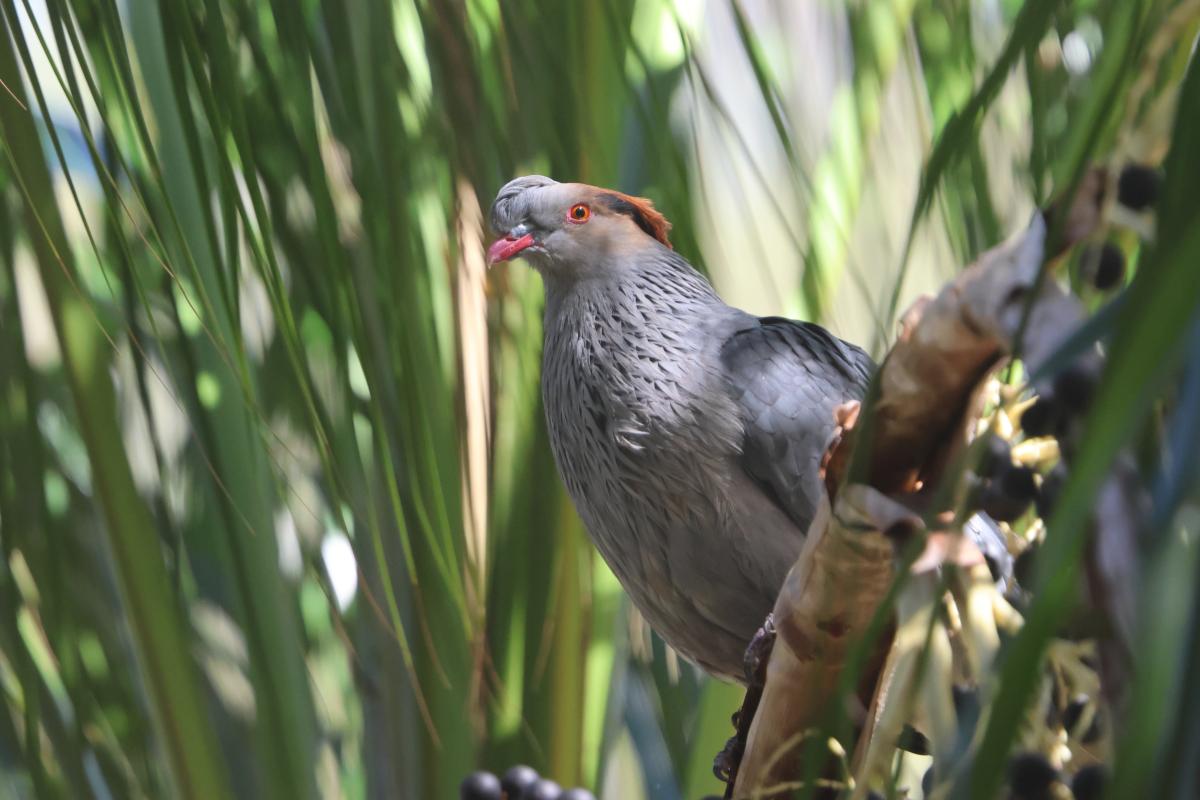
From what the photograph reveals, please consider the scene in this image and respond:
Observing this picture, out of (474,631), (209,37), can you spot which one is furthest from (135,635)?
(209,37)

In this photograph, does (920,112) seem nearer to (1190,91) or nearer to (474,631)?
(474,631)

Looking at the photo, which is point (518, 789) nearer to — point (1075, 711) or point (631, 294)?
point (1075, 711)

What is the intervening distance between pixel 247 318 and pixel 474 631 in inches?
36.1

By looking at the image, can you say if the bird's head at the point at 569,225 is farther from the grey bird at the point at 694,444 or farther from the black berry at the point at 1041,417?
the black berry at the point at 1041,417

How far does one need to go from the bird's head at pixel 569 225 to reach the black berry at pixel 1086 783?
1.89 m

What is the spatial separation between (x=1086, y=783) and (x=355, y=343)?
3.40 ft

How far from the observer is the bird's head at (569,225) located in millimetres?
2641

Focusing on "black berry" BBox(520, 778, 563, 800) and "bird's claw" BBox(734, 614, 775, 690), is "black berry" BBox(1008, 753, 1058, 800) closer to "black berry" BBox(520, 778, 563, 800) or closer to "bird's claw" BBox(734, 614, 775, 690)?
"black berry" BBox(520, 778, 563, 800)

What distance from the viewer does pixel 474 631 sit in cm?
182

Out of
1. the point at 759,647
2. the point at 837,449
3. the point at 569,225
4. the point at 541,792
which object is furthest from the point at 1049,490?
the point at 569,225

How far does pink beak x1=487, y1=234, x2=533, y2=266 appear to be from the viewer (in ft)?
8.31

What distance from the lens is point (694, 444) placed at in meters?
2.37

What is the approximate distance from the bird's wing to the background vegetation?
0.17 meters

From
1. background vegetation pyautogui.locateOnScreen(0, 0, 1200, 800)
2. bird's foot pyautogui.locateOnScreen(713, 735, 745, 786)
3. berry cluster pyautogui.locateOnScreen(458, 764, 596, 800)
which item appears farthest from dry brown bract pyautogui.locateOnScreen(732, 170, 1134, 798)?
bird's foot pyautogui.locateOnScreen(713, 735, 745, 786)
